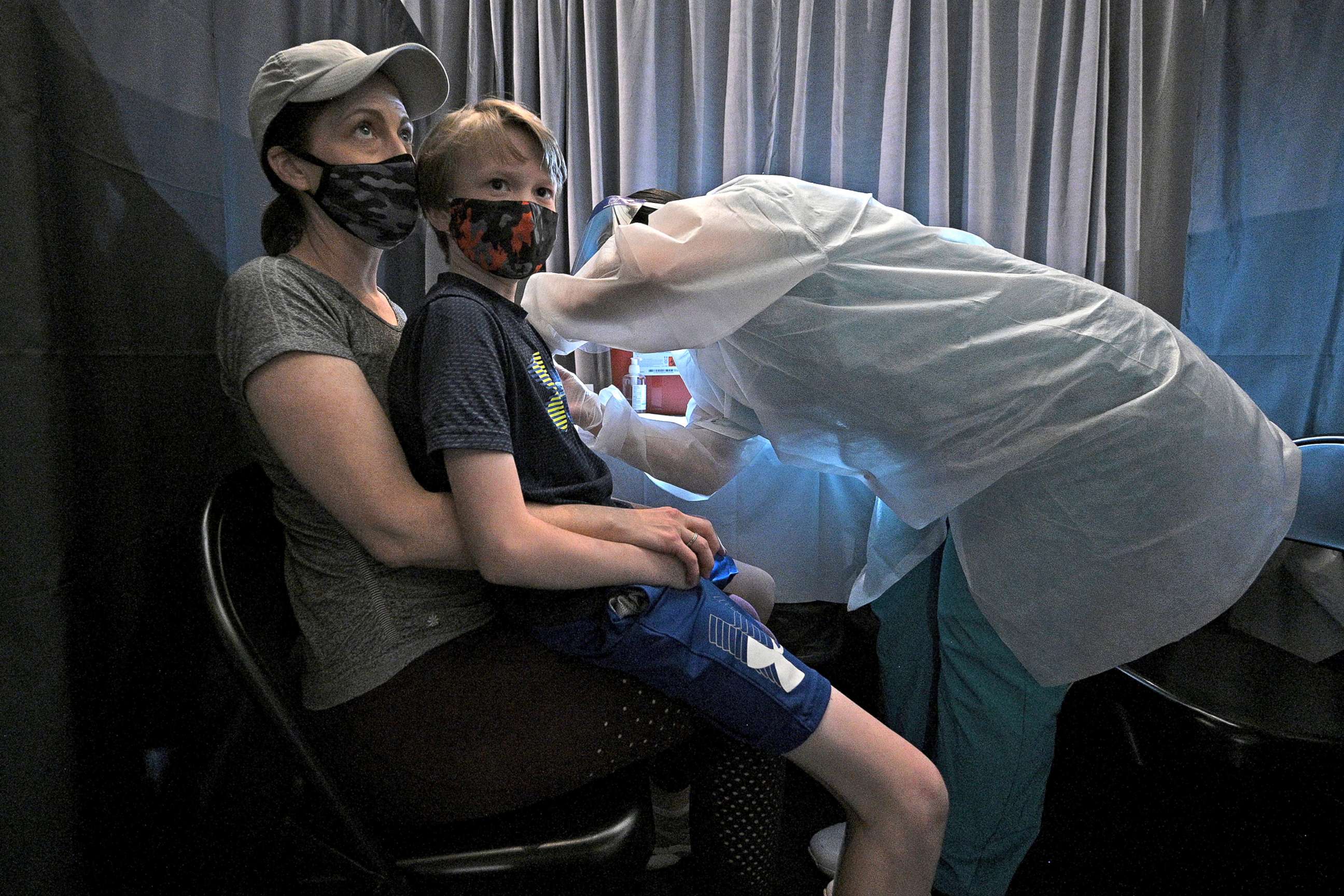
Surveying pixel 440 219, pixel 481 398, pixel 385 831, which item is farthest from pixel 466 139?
pixel 385 831

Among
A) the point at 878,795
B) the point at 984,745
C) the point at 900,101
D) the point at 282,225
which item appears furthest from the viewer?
the point at 900,101

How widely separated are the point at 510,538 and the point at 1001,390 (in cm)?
75

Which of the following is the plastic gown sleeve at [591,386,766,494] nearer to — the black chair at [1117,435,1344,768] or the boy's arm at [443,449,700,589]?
the boy's arm at [443,449,700,589]

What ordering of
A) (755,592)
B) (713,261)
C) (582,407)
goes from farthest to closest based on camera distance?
(582,407), (755,592), (713,261)

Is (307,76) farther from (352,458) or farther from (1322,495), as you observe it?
(1322,495)

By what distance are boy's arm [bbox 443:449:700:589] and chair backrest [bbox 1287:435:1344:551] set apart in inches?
61.3

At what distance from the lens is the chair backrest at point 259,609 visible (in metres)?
0.62

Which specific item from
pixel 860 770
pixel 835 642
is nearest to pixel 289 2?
pixel 860 770

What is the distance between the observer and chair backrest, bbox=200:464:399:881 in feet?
2.04

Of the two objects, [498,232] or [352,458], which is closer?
[352,458]

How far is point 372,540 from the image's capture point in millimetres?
690

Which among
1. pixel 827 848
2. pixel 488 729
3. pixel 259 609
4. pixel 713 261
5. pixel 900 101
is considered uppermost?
pixel 900 101

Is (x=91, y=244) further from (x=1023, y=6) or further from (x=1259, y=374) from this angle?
(x=1259, y=374)

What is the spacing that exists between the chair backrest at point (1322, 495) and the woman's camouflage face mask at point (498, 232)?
64.2 inches
